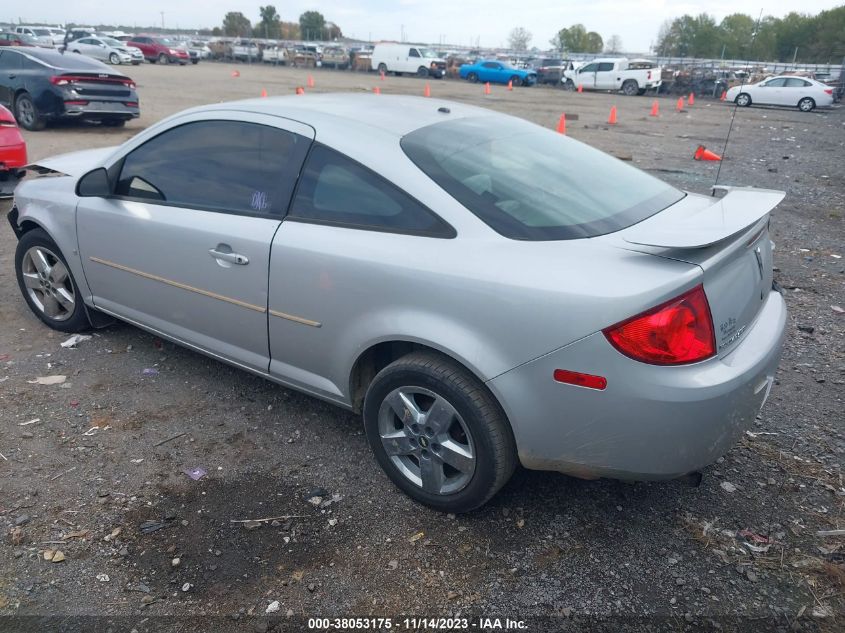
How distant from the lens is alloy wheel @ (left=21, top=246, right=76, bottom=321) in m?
4.32

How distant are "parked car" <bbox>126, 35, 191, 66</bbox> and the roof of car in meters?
44.2

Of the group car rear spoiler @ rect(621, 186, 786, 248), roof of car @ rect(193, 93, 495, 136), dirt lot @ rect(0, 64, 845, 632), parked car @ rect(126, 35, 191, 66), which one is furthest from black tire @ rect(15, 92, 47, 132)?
parked car @ rect(126, 35, 191, 66)

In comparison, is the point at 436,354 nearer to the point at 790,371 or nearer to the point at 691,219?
the point at 691,219

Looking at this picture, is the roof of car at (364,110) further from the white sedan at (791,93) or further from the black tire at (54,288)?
the white sedan at (791,93)

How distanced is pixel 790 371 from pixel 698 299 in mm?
2262

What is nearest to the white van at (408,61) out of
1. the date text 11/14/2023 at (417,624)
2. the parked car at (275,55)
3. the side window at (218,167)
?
the parked car at (275,55)

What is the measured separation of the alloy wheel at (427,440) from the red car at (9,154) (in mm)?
6098

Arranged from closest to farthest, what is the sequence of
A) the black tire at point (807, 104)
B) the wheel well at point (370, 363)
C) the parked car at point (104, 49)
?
the wheel well at point (370, 363)
the black tire at point (807, 104)
the parked car at point (104, 49)

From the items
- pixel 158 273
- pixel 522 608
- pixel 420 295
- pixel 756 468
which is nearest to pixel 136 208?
pixel 158 273

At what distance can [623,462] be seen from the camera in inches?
93.0

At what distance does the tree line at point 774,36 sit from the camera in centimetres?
6362

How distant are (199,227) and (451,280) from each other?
1513mm

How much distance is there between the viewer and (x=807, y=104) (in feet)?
80.3

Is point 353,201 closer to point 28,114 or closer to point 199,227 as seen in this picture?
point 199,227
